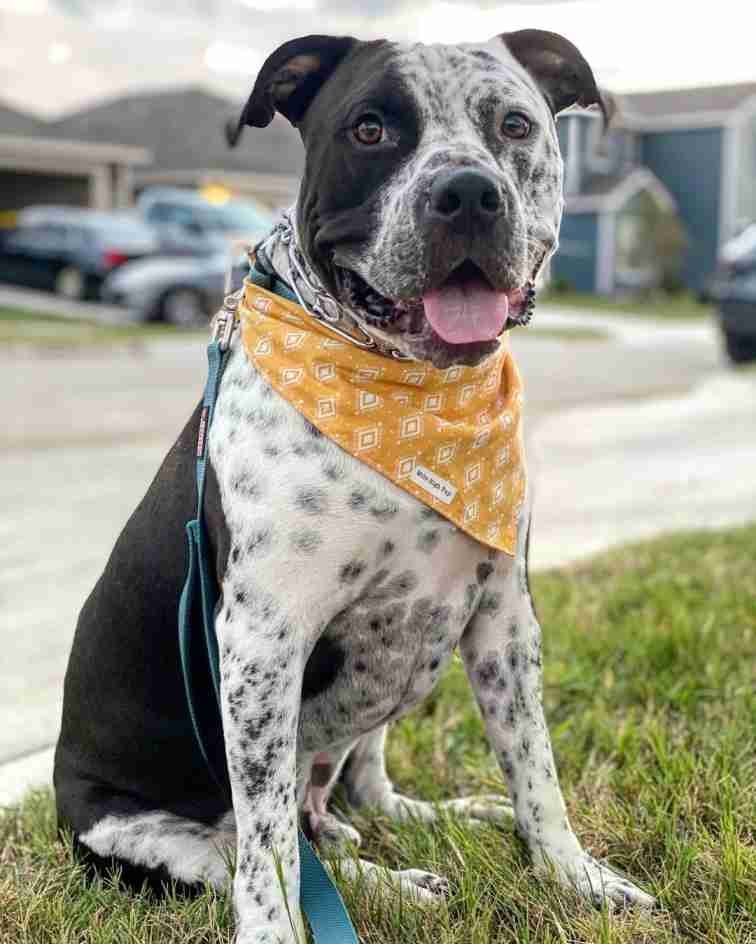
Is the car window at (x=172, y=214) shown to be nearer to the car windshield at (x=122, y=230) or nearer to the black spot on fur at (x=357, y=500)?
the car windshield at (x=122, y=230)

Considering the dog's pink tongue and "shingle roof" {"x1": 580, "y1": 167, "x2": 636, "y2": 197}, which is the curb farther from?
"shingle roof" {"x1": 580, "y1": 167, "x2": 636, "y2": 197}

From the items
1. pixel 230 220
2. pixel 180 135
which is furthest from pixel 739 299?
pixel 180 135

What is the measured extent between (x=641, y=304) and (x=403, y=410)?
2988 cm

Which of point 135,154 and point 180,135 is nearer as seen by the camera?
point 135,154

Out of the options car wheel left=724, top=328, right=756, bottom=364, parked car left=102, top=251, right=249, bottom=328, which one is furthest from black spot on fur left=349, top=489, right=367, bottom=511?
parked car left=102, top=251, right=249, bottom=328

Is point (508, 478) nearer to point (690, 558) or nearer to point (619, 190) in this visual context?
point (690, 558)

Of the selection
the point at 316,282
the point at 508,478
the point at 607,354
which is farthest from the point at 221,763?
the point at 607,354

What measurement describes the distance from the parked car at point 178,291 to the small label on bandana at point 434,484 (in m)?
15.6

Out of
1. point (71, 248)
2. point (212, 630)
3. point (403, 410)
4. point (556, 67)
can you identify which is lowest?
point (71, 248)

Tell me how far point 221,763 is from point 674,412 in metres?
8.43

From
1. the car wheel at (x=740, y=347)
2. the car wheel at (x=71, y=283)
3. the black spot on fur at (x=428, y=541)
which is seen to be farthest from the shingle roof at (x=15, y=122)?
the black spot on fur at (x=428, y=541)

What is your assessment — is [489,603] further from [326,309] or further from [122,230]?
[122,230]

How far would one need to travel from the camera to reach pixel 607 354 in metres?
15.7

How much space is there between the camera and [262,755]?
220cm
